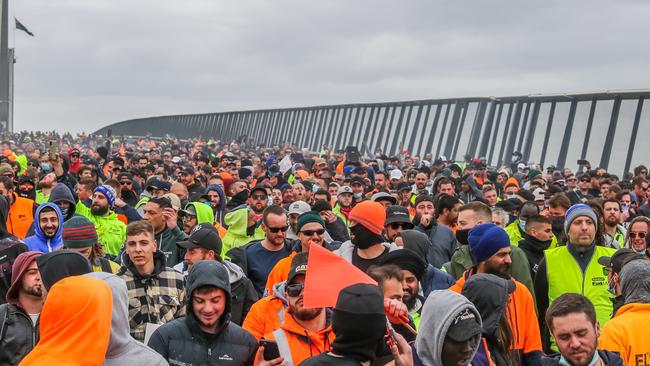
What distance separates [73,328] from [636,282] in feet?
10.6

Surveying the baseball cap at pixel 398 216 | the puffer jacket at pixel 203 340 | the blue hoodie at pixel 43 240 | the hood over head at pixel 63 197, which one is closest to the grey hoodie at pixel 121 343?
the puffer jacket at pixel 203 340

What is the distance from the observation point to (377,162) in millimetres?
23062

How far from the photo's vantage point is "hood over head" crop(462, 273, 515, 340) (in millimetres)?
5043

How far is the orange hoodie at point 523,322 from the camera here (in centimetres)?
561

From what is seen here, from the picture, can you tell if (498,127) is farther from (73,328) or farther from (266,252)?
(73,328)

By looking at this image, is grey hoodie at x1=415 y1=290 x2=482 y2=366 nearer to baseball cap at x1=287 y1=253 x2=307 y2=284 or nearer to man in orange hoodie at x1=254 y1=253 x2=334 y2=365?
man in orange hoodie at x1=254 y1=253 x2=334 y2=365

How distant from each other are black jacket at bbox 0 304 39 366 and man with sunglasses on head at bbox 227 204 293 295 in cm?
287

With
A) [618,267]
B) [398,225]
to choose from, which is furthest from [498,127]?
[618,267]

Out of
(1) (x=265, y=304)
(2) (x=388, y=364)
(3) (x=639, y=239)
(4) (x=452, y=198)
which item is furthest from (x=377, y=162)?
(2) (x=388, y=364)

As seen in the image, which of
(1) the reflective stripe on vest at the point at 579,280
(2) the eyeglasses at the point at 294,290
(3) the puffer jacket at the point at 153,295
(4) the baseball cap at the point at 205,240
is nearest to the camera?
(2) the eyeglasses at the point at 294,290

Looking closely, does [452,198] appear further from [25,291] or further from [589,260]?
[25,291]

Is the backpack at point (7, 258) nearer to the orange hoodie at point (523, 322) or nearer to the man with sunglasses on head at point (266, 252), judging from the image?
the man with sunglasses on head at point (266, 252)

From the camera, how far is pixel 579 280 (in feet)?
24.9

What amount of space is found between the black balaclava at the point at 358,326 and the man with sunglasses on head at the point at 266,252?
4350 mm
